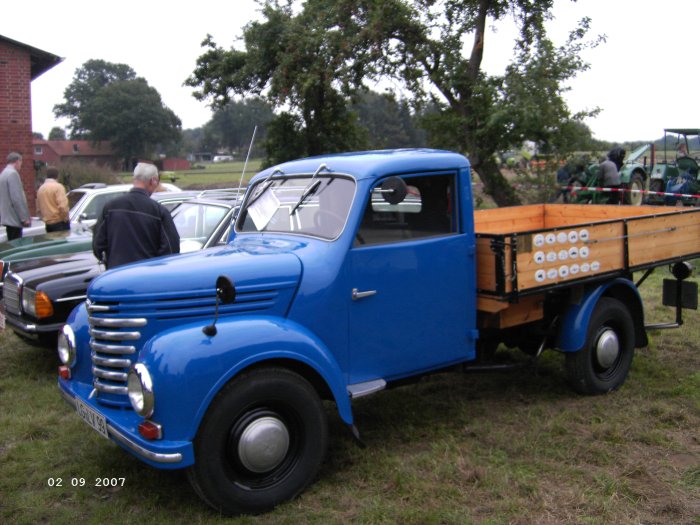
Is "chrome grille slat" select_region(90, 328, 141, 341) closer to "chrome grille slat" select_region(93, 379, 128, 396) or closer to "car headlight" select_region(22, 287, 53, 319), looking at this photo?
"chrome grille slat" select_region(93, 379, 128, 396)

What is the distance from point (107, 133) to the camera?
71.8 meters

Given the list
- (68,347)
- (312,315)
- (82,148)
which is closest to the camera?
(312,315)

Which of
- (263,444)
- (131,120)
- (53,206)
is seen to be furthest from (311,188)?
(131,120)

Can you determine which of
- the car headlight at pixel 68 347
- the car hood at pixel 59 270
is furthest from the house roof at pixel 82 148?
the car headlight at pixel 68 347

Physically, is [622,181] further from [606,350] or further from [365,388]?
[365,388]

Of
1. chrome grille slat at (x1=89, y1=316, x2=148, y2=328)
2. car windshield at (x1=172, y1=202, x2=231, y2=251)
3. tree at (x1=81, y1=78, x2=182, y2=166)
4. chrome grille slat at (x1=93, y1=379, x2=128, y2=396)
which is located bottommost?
chrome grille slat at (x1=93, y1=379, x2=128, y2=396)

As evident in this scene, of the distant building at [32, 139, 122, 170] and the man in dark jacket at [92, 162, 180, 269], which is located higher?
the distant building at [32, 139, 122, 170]

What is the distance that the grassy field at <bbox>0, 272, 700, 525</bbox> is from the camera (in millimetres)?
3637

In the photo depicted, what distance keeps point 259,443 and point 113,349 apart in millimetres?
970

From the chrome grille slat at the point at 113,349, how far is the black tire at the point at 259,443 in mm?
599

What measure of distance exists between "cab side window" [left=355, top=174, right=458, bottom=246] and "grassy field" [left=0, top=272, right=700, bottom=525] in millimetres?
1425

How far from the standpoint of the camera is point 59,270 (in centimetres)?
618

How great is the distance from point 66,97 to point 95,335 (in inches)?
3540

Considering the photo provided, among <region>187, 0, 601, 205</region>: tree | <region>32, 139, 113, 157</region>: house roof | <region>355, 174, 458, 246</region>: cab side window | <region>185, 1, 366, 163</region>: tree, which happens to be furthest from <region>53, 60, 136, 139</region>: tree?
<region>355, 174, 458, 246</region>: cab side window
